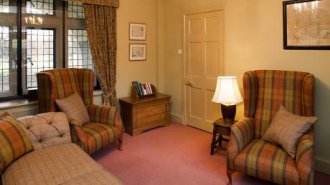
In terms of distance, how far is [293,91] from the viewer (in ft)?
10.1

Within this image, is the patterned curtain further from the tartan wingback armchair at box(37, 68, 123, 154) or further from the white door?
the white door

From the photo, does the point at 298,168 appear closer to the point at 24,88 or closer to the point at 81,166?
the point at 81,166

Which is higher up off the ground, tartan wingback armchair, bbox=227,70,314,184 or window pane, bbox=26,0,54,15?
window pane, bbox=26,0,54,15

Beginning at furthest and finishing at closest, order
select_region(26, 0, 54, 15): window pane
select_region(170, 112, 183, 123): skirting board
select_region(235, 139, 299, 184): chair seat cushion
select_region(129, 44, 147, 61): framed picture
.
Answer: select_region(170, 112, 183, 123): skirting board
select_region(129, 44, 147, 61): framed picture
select_region(26, 0, 54, 15): window pane
select_region(235, 139, 299, 184): chair seat cushion

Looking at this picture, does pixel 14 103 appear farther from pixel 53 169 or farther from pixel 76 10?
pixel 53 169

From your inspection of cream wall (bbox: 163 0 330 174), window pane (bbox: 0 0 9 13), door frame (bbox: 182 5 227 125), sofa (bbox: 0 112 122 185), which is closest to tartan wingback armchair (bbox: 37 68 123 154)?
sofa (bbox: 0 112 122 185)

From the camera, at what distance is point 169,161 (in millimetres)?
3412

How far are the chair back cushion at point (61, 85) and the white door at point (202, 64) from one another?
67.5 inches

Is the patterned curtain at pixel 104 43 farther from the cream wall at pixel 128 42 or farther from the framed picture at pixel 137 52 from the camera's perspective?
the framed picture at pixel 137 52

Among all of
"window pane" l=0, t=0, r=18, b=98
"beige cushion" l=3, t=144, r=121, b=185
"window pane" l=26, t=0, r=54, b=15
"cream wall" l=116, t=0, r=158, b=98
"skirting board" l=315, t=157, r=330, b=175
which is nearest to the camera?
"beige cushion" l=3, t=144, r=121, b=185

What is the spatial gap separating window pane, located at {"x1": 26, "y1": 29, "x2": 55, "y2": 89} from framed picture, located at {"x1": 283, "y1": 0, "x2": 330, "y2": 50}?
3.24 metres

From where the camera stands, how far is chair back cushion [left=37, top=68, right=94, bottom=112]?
3477 millimetres

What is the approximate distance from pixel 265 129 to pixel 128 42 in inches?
107

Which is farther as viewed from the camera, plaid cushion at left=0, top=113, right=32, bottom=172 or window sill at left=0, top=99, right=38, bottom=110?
window sill at left=0, top=99, right=38, bottom=110
